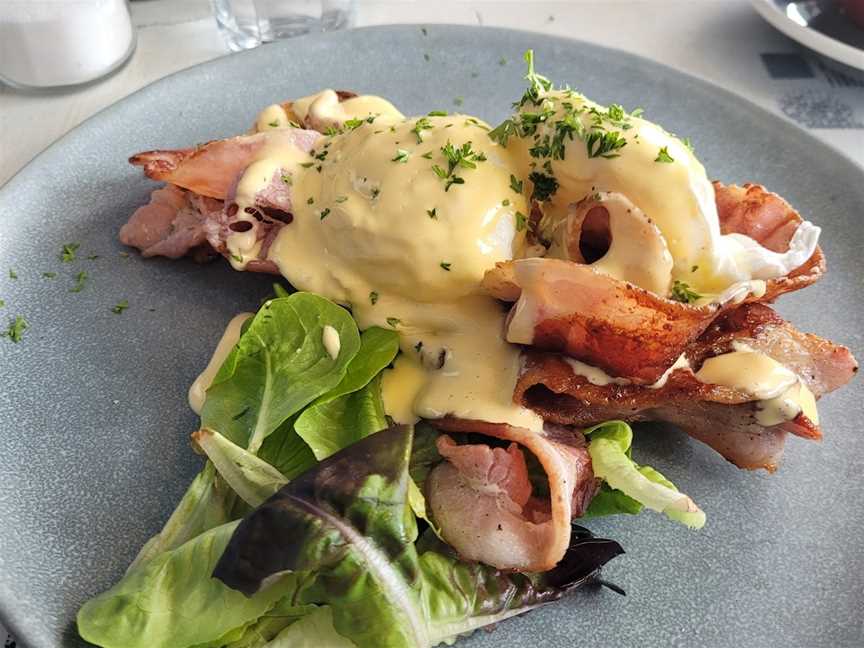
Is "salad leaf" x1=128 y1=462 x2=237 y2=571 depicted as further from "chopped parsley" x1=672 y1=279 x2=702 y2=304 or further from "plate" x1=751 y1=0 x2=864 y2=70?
"plate" x1=751 y1=0 x2=864 y2=70

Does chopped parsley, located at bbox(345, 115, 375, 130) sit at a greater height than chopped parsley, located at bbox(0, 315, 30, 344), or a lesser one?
greater

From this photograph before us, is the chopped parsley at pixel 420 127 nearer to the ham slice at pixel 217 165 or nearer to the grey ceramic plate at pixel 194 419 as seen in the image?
the ham slice at pixel 217 165

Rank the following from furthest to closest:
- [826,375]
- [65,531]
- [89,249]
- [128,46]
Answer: [128,46] → [89,249] → [826,375] → [65,531]

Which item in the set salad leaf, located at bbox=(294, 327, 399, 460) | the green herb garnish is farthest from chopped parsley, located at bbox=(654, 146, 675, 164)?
salad leaf, located at bbox=(294, 327, 399, 460)

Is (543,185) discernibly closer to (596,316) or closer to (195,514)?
(596,316)

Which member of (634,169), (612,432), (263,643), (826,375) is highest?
(634,169)

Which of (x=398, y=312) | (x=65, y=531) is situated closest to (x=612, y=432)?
(x=398, y=312)

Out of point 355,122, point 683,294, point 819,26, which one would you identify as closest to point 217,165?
point 355,122

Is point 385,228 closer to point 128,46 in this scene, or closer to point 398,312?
point 398,312
